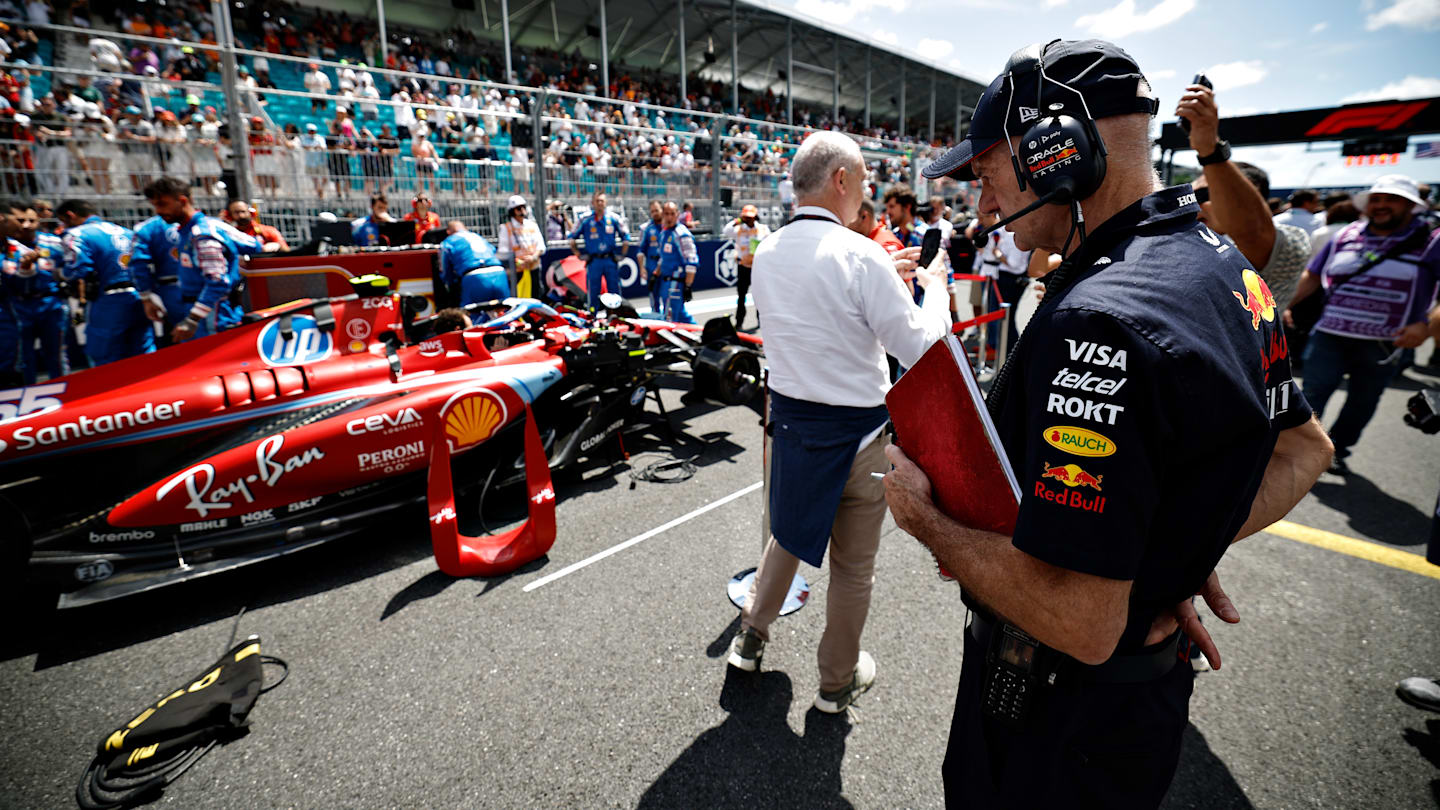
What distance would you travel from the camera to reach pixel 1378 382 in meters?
4.43

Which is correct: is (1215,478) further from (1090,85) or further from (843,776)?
(843,776)

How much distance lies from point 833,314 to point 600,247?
319 inches

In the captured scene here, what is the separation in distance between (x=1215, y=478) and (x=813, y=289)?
139 centimetres

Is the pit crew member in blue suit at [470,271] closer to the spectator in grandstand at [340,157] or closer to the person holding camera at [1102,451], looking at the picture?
the spectator in grandstand at [340,157]

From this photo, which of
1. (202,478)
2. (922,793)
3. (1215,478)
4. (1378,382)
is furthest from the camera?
(1378,382)

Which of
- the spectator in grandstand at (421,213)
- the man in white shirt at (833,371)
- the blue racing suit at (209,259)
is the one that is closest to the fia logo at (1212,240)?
the man in white shirt at (833,371)

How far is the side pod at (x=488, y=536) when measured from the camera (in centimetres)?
327

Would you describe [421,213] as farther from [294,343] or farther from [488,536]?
[488,536]

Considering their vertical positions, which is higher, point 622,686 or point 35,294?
point 35,294

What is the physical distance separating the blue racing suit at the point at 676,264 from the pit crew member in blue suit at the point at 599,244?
0.83 m

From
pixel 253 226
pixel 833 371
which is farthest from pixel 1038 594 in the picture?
pixel 253 226

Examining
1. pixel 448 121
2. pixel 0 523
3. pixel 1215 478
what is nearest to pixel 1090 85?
pixel 1215 478

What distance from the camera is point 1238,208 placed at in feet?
8.04

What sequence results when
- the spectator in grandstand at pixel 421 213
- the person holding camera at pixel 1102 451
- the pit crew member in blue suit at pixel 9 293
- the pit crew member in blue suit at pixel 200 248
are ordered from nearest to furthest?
1. the person holding camera at pixel 1102 451
2. the pit crew member in blue suit at pixel 200 248
3. the pit crew member in blue suit at pixel 9 293
4. the spectator in grandstand at pixel 421 213
